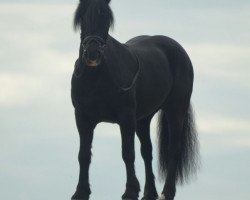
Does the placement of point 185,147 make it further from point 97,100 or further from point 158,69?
point 97,100

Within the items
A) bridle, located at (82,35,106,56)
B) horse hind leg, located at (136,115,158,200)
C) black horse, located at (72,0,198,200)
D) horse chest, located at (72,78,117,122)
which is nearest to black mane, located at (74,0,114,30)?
black horse, located at (72,0,198,200)

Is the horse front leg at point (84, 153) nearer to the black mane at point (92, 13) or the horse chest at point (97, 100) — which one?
the horse chest at point (97, 100)

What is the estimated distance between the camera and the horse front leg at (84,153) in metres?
16.9

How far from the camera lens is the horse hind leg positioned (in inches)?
742

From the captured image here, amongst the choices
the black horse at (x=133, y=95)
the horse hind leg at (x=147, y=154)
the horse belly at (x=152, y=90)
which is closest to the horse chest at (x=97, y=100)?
the black horse at (x=133, y=95)

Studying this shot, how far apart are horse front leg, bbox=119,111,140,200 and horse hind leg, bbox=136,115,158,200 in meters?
1.99

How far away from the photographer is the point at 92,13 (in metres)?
16.3

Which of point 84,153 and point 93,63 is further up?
point 93,63

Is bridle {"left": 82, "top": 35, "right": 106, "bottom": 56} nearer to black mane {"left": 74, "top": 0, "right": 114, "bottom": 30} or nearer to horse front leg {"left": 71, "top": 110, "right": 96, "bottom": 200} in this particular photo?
black mane {"left": 74, "top": 0, "right": 114, "bottom": 30}

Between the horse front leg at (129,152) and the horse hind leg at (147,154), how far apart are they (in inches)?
78.3

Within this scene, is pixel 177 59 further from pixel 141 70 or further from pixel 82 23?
pixel 82 23

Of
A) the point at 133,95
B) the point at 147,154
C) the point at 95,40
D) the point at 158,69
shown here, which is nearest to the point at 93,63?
the point at 95,40

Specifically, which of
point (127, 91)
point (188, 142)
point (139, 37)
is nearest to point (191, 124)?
point (188, 142)

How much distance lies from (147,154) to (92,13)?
11.7ft
